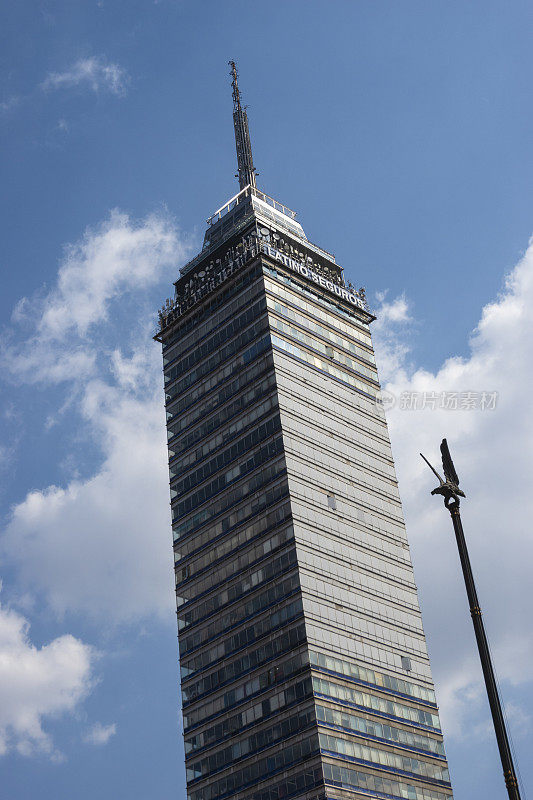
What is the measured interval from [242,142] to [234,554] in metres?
82.5

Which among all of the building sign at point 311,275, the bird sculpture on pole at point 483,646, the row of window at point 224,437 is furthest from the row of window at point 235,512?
the bird sculpture on pole at point 483,646

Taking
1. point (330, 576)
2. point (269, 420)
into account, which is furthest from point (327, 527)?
point (269, 420)

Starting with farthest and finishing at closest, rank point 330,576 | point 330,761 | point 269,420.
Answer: point 269,420
point 330,576
point 330,761

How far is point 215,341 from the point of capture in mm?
152625

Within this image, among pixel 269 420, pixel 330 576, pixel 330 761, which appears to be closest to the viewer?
pixel 330 761

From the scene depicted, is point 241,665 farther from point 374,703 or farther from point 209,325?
point 209,325

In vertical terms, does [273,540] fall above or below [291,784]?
above

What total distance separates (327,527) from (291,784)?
32.7 meters

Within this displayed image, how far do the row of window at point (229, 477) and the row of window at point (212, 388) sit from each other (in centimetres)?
939

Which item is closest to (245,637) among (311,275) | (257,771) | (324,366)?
(257,771)

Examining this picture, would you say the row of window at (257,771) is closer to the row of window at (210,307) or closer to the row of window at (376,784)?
the row of window at (376,784)

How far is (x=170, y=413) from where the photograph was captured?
15550cm

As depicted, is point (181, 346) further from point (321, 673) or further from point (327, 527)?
point (321, 673)

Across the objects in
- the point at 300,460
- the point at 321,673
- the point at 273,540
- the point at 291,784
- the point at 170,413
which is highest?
the point at 170,413
